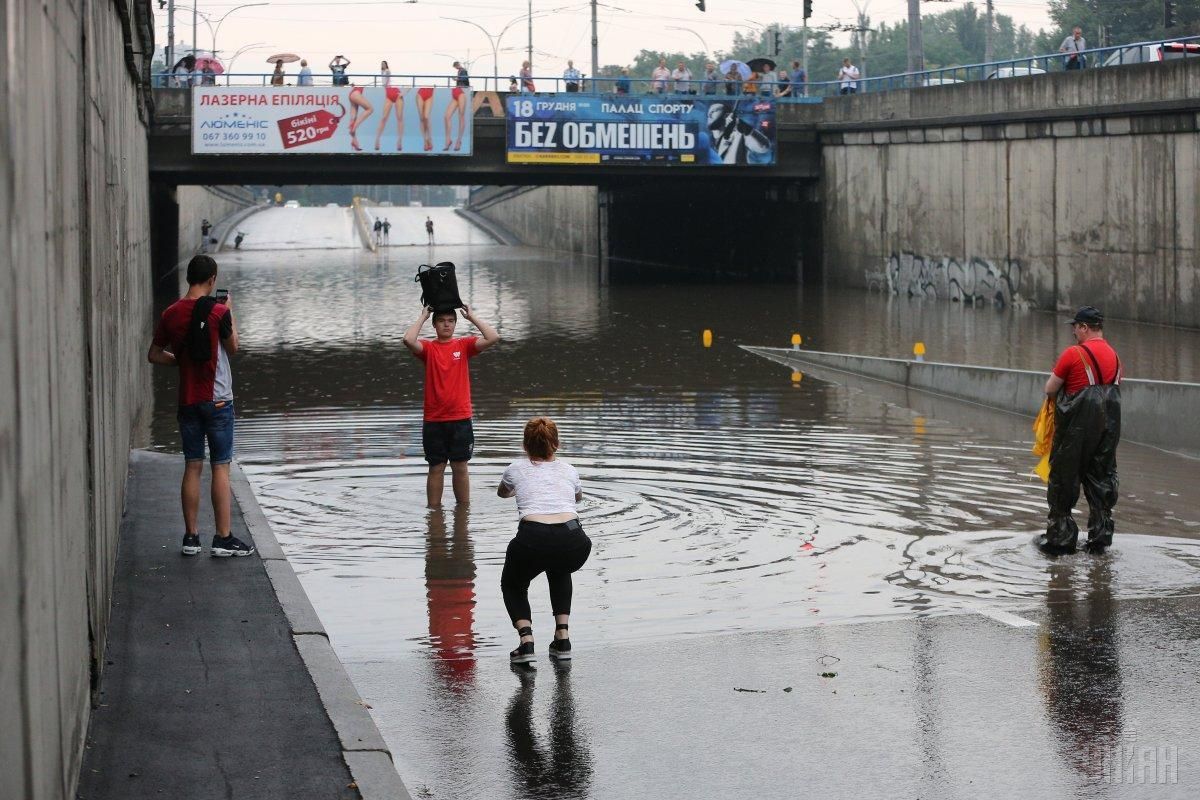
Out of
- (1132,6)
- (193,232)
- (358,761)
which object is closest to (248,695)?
(358,761)

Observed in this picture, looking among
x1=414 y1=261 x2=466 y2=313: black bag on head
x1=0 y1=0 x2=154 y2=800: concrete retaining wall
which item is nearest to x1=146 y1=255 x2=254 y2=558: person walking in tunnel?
x1=0 y1=0 x2=154 y2=800: concrete retaining wall

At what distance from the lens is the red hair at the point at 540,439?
8.49 meters

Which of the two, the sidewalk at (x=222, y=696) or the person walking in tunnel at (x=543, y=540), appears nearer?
the sidewalk at (x=222, y=696)

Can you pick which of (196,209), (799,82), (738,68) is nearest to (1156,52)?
(799,82)

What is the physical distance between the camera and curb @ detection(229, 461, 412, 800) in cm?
618

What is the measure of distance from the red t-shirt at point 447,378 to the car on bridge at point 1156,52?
22.0 meters

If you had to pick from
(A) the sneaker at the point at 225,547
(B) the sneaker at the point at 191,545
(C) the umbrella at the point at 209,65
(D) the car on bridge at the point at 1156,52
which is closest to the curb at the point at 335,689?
(A) the sneaker at the point at 225,547

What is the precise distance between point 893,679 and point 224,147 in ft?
126

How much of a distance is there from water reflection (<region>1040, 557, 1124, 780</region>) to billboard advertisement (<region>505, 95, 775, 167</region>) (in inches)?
1424

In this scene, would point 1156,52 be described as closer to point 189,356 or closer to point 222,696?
point 189,356

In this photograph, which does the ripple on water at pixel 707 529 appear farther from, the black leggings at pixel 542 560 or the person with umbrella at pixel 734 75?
the person with umbrella at pixel 734 75

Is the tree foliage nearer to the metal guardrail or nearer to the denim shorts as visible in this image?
the metal guardrail

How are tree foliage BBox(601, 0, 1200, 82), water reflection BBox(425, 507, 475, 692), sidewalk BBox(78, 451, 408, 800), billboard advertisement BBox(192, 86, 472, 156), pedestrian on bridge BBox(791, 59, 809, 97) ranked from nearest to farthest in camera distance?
1. sidewalk BBox(78, 451, 408, 800)
2. water reflection BBox(425, 507, 475, 692)
3. billboard advertisement BBox(192, 86, 472, 156)
4. pedestrian on bridge BBox(791, 59, 809, 97)
5. tree foliage BBox(601, 0, 1200, 82)

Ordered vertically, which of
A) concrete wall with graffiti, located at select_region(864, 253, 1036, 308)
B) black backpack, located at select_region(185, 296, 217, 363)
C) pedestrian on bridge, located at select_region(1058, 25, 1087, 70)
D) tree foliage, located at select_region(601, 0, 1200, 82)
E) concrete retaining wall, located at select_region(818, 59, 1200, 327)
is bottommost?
black backpack, located at select_region(185, 296, 217, 363)
